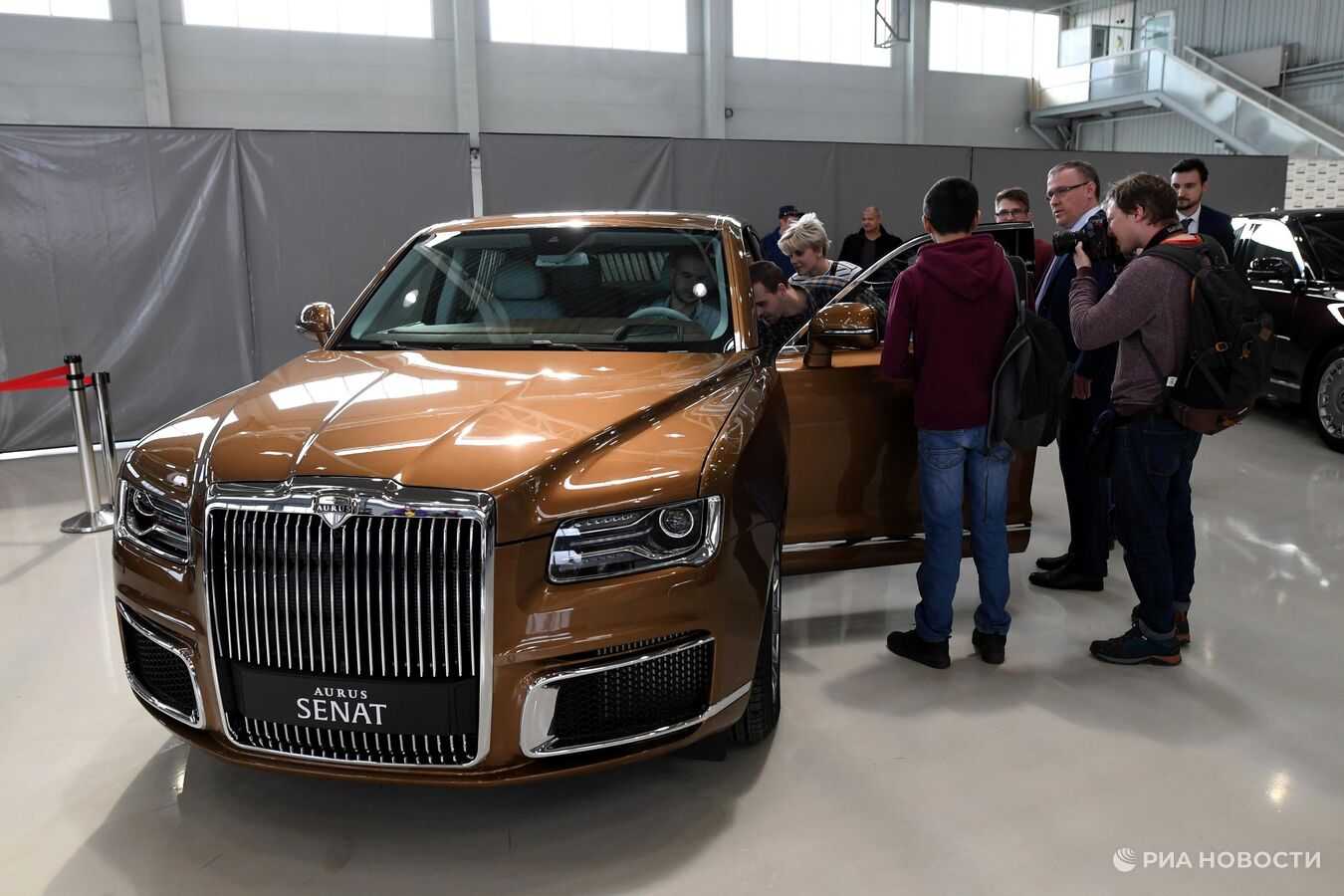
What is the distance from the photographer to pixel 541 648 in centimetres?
204

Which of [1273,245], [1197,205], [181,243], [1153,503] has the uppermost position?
[1197,205]

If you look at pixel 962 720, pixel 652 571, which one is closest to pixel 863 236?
pixel 962 720

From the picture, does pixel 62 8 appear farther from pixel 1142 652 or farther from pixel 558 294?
pixel 1142 652

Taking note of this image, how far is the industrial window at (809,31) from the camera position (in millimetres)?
19266

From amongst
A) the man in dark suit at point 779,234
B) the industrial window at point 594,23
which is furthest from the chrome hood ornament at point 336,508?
the industrial window at point 594,23

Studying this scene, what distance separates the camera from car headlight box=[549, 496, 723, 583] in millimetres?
2078

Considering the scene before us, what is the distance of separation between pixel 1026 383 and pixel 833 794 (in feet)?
4.66

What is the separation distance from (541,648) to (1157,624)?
237 centimetres

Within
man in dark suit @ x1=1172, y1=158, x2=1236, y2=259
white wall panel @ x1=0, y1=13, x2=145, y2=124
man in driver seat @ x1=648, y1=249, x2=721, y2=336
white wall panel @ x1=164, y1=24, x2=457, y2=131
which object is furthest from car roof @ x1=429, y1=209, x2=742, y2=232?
white wall panel @ x1=0, y1=13, x2=145, y2=124

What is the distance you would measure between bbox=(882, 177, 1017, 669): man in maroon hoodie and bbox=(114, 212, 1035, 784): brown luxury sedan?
77cm

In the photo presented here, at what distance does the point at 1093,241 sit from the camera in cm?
330

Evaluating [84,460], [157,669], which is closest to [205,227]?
[84,460]

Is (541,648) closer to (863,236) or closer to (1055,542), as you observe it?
(1055,542)

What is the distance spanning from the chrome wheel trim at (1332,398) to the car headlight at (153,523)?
725 centimetres
